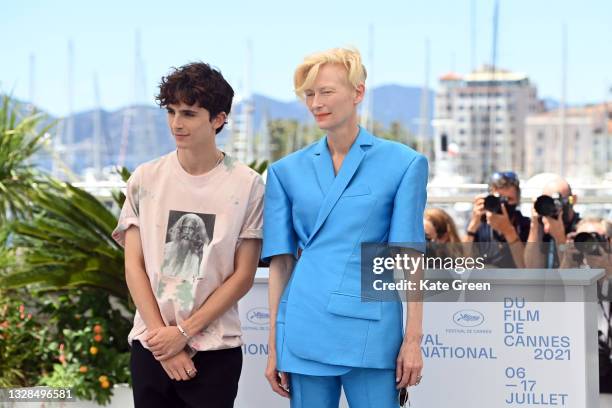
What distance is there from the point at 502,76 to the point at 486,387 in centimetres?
17509

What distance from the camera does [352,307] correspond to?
3346 millimetres

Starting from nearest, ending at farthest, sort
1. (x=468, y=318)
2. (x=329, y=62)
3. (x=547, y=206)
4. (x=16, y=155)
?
1. (x=329, y=62)
2. (x=468, y=318)
3. (x=547, y=206)
4. (x=16, y=155)

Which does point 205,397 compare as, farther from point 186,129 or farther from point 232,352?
point 186,129

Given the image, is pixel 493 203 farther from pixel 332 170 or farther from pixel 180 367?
pixel 180 367

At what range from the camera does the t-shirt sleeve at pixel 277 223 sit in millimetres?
3510

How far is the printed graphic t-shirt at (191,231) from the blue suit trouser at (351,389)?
0.30m

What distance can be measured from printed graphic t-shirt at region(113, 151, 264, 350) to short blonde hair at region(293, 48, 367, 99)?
40 centimetres

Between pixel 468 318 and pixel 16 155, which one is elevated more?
pixel 16 155

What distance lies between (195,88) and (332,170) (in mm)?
501

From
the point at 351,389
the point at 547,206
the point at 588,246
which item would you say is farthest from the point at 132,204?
the point at 547,206

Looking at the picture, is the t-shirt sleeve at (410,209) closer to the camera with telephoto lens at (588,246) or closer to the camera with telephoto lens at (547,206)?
the camera with telephoto lens at (588,246)

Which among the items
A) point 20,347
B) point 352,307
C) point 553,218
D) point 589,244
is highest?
point 553,218

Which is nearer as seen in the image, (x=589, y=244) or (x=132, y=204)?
(x=132, y=204)

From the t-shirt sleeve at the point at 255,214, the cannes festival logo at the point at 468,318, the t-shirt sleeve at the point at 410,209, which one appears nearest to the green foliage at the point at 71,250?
the cannes festival logo at the point at 468,318
